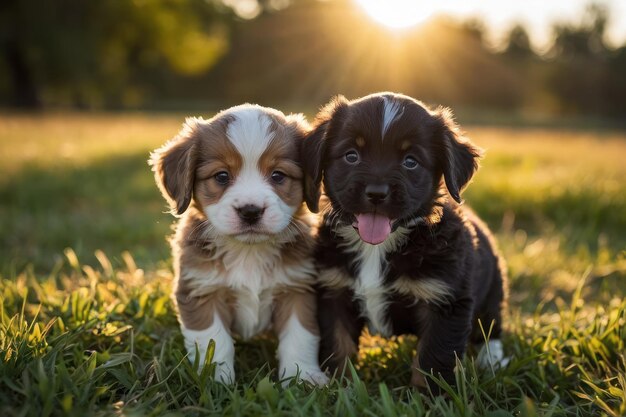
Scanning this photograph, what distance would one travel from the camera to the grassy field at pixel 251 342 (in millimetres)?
3152

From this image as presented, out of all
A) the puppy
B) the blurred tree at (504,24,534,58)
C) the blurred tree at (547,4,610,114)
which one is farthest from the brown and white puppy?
the blurred tree at (504,24,534,58)

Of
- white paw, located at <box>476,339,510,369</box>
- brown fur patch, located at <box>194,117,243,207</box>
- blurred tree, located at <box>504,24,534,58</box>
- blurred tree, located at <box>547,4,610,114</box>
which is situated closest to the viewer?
white paw, located at <box>476,339,510,369</box>

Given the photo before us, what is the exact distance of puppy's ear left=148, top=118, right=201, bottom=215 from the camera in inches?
157

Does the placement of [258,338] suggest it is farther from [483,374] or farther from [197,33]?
[197,33]

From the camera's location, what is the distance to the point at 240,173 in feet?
12.7

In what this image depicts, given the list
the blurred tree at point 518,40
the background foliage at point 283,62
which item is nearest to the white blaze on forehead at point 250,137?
the background foliage at point 283,62

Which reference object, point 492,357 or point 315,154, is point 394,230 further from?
point 492,357

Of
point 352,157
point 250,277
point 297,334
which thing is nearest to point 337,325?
point 297,334

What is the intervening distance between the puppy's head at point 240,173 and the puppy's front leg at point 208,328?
484 millimetres

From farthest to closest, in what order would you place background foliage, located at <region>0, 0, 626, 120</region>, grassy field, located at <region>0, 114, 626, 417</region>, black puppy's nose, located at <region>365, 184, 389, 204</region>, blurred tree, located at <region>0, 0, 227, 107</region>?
background foliage, located at <region>0, 0, 626, 120</region> < blurred tree, located at <region>0, 0, 227, 107</region> < black puppy's nose, located at <region>365, 184, 389, 204</region> < grassy field, located at <region>0, 114, 626, 417</region>

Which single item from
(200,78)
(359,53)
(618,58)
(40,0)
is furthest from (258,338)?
(618,58)

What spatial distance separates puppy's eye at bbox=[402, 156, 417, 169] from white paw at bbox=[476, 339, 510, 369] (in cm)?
119

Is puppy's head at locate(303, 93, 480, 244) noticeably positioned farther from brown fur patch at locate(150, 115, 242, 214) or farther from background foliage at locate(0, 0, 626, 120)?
background foliage at locate(0, 0, 626, 120)

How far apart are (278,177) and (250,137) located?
0.33 meters
